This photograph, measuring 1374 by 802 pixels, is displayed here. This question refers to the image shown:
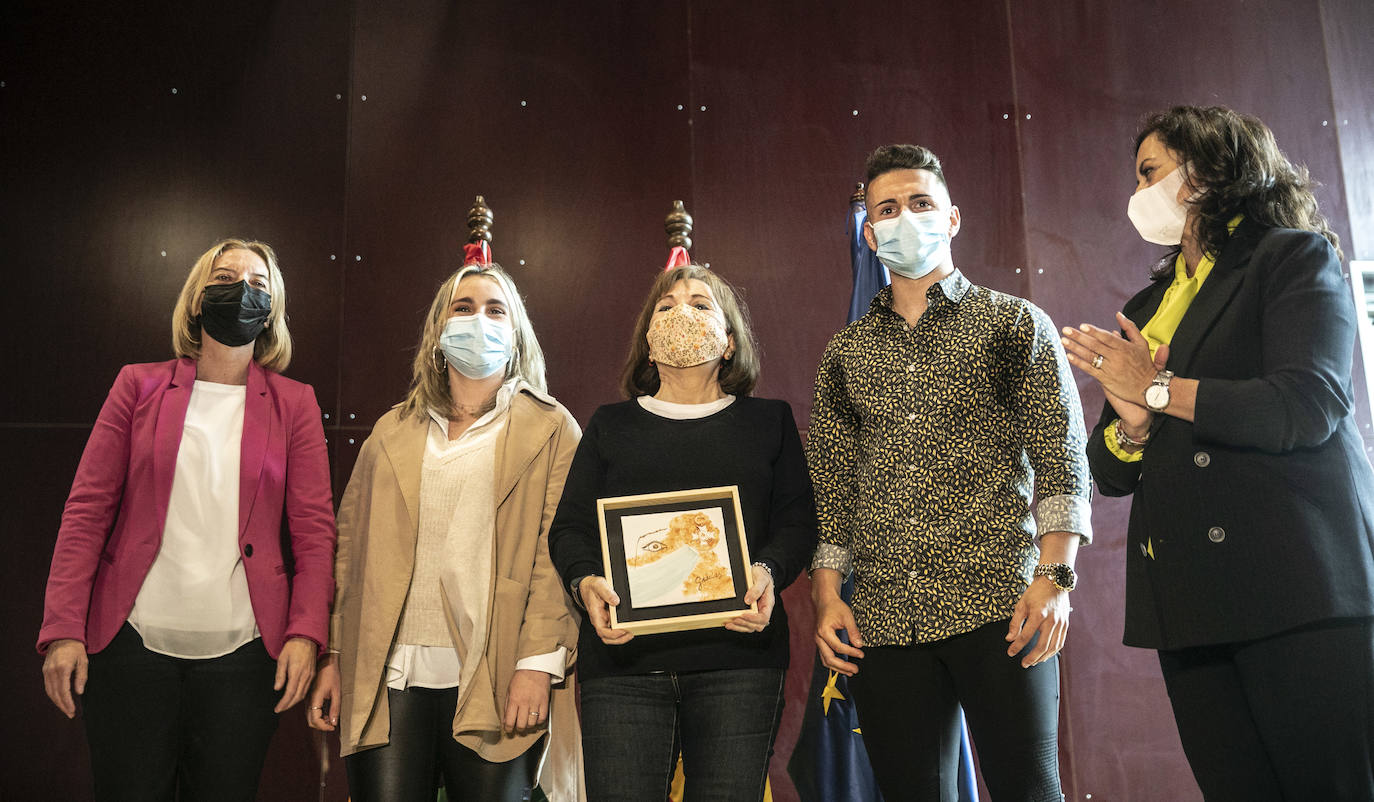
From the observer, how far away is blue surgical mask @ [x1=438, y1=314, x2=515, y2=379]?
2.78 meters

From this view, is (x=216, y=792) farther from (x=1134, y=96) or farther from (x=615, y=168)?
(x=1134, y=96)

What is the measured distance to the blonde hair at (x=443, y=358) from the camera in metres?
2.83

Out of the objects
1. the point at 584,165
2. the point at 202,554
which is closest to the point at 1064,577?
the point at 202,554

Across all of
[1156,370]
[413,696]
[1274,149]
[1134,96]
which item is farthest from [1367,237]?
[413,696]

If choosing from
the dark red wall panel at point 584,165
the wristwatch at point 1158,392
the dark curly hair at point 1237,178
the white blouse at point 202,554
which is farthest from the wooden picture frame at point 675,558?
the dark red wall panel at point 584,165

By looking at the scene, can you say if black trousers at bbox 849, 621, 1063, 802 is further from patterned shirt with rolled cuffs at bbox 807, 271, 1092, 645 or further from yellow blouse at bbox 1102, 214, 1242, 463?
yellow blouse at bbox 1102, 214, 1242, 463

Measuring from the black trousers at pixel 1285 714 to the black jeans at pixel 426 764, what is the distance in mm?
1465

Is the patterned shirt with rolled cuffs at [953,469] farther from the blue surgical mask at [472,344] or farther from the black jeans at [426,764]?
the blue surgical mask at [472,344]

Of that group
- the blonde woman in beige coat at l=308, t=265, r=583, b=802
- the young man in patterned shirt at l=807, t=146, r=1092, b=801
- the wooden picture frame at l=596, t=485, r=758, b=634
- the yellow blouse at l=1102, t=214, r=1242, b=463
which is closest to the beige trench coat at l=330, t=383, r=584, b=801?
the blonde woman in beige coat at l=308, t=265, r=583, b=802

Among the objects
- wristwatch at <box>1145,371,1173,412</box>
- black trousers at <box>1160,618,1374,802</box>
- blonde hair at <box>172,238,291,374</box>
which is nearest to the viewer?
black trousers at <box>1160,618,1374,802</box>

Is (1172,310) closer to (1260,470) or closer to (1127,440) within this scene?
(1127,440)

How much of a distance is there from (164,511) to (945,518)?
1914mm

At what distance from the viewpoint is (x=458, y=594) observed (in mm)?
2480

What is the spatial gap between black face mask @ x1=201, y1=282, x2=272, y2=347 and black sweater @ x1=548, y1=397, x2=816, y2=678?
3.36 feet
